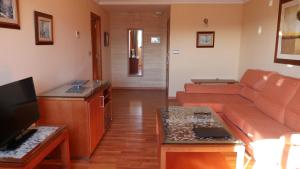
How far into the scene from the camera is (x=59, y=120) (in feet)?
8.50

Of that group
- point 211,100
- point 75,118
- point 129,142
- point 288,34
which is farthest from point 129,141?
point 288,34

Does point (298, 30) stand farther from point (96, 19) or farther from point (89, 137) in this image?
point (96, 19)

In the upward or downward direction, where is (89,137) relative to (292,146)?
downward

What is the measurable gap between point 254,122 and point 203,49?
10.1 feet

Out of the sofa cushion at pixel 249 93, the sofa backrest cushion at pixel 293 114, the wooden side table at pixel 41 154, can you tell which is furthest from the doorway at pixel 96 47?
the sofa backrest cushion at pixel 293 114

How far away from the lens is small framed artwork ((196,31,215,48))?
537 cm

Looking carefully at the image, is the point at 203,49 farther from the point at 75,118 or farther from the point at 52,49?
the point at 75,118

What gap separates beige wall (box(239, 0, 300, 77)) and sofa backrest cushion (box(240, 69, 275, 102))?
205 millimetres

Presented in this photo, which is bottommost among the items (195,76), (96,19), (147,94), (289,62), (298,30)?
(147,94)

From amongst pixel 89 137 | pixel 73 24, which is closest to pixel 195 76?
pixel 73 24

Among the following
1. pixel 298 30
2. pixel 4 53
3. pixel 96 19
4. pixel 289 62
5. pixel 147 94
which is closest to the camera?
pixel 4 53

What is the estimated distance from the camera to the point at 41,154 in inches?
69.1

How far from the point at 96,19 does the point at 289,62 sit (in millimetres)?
4053

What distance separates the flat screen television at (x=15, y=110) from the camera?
167 cm
